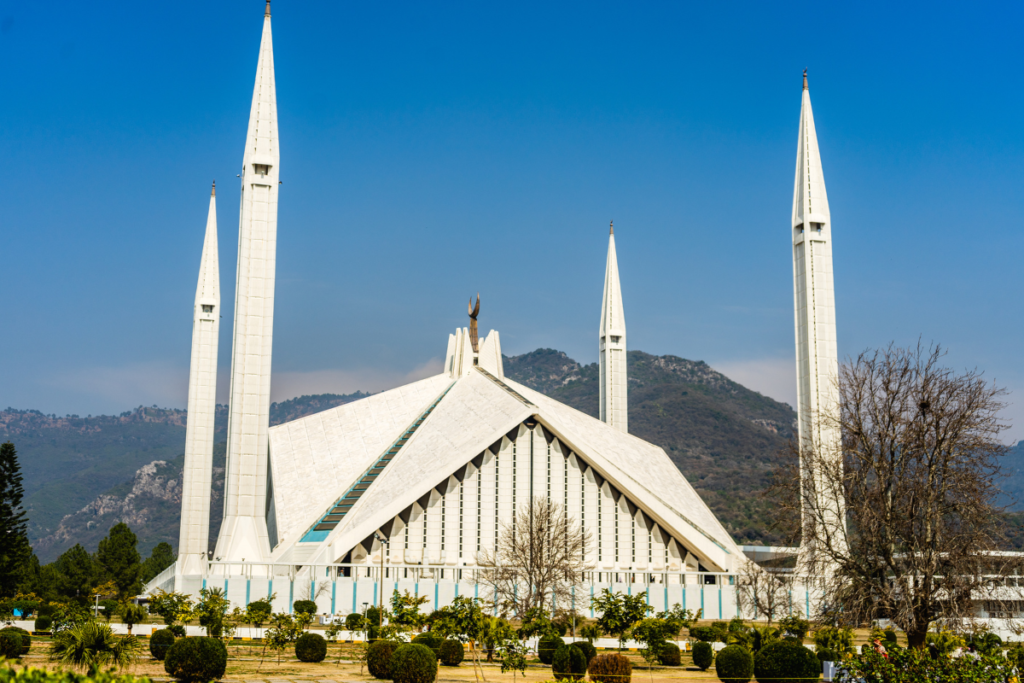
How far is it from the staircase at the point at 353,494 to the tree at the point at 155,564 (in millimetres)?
Answer: 17624

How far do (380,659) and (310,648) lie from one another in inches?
121

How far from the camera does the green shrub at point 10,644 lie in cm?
1692

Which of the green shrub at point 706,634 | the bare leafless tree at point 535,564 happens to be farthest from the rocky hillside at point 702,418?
the green shrub at point 706,634

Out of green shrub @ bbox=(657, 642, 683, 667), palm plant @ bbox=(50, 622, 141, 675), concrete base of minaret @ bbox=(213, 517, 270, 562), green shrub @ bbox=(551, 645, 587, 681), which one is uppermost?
concrete base of minaret @ bbox=(213, 517, 270, 562)

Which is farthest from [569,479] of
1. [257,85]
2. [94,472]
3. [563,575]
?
[94,472]

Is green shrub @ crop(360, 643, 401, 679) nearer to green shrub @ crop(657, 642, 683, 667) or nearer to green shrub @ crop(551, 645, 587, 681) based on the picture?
green shrub @ crop(551, 645, 587, 681)

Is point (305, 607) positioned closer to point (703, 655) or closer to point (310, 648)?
point (310, 648)

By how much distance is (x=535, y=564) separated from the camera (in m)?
28.2

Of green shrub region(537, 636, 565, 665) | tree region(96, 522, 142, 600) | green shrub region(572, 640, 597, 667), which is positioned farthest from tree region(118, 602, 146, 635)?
tree region(96, 522, 142, 600)

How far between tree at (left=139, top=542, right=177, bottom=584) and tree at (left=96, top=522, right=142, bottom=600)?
2.57 feet

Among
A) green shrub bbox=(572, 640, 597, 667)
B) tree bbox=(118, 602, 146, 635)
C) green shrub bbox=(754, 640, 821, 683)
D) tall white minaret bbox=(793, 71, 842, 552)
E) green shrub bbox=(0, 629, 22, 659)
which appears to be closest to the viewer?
green shrub bbox=(754, 640, 821, 683)

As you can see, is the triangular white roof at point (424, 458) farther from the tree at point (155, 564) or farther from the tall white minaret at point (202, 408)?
the tree at point (155, 564)

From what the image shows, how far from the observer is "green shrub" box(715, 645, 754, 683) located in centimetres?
1741

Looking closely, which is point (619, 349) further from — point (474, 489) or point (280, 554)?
point (280, 554)
